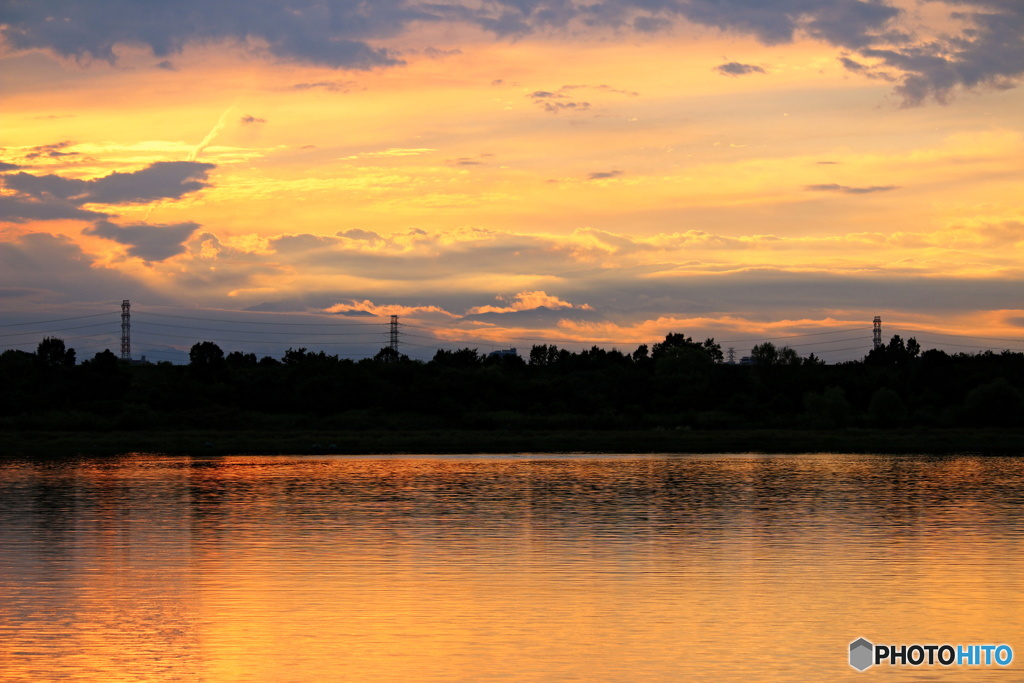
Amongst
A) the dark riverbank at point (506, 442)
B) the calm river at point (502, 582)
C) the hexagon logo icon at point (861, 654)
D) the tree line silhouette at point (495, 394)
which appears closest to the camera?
the hexagon logo icon at point (861, 654)

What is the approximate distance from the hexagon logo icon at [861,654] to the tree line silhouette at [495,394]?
247 ft

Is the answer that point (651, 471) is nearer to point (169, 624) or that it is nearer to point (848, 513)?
point (848, 513)

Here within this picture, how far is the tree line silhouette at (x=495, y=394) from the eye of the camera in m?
90.8

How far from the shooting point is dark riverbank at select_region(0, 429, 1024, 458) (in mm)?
Result: 71125

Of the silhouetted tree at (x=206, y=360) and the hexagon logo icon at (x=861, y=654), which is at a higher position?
the silhouetted tree at (x=206, y=360)

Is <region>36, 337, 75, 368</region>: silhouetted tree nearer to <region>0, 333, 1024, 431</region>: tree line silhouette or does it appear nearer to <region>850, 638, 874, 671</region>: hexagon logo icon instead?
<region>0, 333, 1024, 431</region>: tree line silhouette

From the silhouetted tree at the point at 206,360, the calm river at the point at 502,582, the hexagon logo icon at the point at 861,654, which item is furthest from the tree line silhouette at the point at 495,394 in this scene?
the hexagon logo icon at the point at 861,654

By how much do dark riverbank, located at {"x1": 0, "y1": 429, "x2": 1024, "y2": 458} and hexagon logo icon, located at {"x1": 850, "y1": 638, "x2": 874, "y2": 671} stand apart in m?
53.8

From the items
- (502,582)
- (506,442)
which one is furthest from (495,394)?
(502,582)

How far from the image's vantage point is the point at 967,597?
2006 cm

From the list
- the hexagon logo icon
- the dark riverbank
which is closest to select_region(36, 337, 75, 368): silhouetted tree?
the dark riverbank
